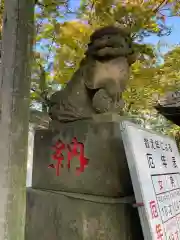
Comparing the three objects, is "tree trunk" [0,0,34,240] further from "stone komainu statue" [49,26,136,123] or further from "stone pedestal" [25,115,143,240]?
"stone komainu statue" [49,26,136,123]

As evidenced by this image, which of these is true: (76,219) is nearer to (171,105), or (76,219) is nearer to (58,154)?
(58,154)

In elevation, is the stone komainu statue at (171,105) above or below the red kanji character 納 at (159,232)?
above

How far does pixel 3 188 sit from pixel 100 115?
3.61 ft

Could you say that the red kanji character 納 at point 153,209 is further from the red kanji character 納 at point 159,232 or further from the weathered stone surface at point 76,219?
the weathered stone surface at point 76,219

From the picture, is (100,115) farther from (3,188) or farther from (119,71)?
(3,188)

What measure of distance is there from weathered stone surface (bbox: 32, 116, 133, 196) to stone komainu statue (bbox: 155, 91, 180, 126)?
339 centimetres

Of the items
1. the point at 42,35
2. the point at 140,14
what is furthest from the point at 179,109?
the point at 42,35

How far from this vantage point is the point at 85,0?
4707 millimetres

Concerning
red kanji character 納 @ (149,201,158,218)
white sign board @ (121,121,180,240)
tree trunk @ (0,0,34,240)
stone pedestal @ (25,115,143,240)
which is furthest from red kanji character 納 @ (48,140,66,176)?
red kanji character 納 @ (149,201,158,218)

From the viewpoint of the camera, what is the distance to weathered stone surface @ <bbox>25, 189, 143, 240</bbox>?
2070 millimetres

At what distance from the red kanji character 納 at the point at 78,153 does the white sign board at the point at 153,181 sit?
455 mm

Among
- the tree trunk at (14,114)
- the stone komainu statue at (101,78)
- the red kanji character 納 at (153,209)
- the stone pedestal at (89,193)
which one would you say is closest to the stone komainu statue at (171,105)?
the stone komainu statue at (101,78)

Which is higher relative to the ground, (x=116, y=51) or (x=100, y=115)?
(x=116, y=51)

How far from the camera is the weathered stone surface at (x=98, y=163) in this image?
2143 millimetres
